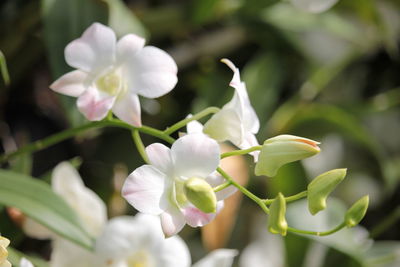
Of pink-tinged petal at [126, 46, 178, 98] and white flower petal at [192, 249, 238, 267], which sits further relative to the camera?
white flower petal at [192, 249, 238, 267]

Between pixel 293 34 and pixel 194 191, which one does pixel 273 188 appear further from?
pixel 194 191

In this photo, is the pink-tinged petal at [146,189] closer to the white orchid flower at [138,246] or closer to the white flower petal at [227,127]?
the white flower petal at [227,127]

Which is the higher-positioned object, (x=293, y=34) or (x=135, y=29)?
(x=135, y=29)

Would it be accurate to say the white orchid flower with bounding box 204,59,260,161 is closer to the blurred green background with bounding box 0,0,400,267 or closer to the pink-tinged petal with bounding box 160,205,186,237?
the pink-tinged petal with bounding box 160,205,186,237

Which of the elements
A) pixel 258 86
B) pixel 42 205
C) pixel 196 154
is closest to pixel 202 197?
pixel 196 154

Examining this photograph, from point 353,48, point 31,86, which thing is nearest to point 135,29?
point 31,86

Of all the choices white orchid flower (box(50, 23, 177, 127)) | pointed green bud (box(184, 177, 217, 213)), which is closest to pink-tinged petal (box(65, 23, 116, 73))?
white orchid flower (box(50, 23, 177, 127))
